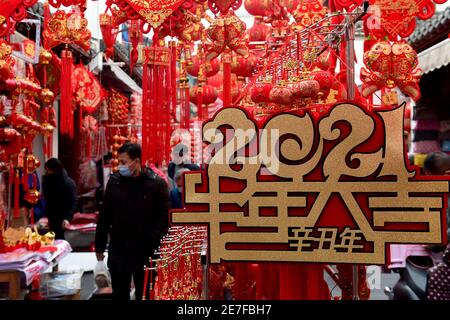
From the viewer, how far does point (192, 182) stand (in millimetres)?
1739

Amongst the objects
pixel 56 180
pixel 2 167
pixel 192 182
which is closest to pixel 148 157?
pixel 192 182

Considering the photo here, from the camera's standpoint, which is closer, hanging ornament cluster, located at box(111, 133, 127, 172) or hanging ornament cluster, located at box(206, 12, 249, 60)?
hanging ornament cluster, located at box(206, 12, 249, 60)

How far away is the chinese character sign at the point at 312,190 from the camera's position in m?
1.65

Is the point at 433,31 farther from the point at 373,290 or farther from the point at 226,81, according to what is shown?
Result: the point at 226,81

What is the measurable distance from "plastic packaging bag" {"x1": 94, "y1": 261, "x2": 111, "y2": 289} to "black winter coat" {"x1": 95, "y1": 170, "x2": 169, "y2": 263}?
2.23 ft

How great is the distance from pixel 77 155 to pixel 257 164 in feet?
21.1

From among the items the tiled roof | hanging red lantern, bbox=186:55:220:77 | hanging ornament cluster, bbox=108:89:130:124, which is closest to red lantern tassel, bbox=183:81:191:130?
hanging red lantern, bbox=186:55:220:77

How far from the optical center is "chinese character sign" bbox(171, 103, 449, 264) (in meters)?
1.65

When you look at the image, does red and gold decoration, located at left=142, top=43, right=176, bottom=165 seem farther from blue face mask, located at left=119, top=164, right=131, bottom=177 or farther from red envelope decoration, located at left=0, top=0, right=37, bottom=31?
red envelope decoration, located at left=0, top=0, right=37, bottom=31

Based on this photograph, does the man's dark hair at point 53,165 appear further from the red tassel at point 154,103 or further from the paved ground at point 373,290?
the red tassel at point 154,103

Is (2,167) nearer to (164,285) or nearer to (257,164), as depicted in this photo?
(164,285)

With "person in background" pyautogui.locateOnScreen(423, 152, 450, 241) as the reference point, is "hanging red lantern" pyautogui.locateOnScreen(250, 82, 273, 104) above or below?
above

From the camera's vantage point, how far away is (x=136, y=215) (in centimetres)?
321

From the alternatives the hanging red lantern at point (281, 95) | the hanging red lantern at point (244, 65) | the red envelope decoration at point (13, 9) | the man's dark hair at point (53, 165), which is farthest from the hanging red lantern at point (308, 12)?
the man's dark hair at point (53, 165)
